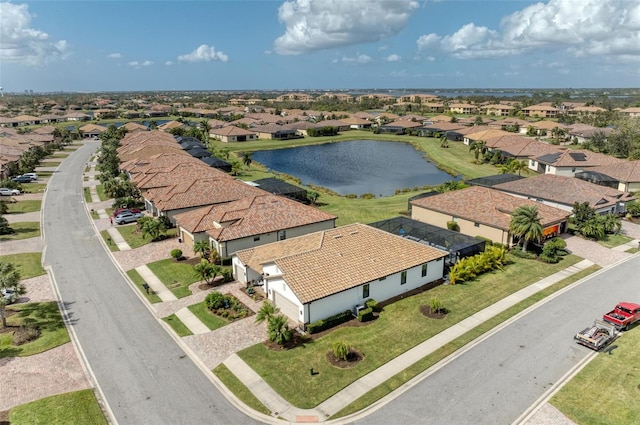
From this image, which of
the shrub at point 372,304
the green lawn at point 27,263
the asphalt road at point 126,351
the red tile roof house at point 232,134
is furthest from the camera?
the red tile roof house at point 232,134

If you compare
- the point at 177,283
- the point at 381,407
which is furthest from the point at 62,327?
the point at 381,407

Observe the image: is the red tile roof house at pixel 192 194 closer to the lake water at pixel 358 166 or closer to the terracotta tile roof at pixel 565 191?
the lake water at pixel 358 166

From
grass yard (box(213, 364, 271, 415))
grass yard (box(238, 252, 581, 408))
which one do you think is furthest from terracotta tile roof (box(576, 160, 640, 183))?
grass yard (box(213, 364, 271, 415))

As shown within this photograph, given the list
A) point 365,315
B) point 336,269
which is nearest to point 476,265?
point 365,315

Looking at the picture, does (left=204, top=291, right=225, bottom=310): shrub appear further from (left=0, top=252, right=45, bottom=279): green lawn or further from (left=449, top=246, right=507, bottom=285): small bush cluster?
(left=449, top=246, right=507, bottom=285): small bush cluster

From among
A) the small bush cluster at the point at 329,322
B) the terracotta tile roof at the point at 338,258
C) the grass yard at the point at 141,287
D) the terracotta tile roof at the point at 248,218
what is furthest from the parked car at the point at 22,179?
the small bush cluster at the point at 329,322

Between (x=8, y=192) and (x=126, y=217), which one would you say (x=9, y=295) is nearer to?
(x=126, y=217)
